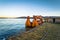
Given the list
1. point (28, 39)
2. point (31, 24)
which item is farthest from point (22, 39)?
point (31, 24)

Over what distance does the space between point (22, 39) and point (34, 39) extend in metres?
1.22

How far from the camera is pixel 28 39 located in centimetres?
1545

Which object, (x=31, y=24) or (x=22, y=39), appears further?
(x=31, y=24)

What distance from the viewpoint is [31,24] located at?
124 ft

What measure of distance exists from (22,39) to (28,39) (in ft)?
1.96

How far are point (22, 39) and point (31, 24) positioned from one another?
2261 centimetres

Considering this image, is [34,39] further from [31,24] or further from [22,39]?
[31,24]

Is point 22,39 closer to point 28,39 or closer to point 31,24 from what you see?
point 28,39

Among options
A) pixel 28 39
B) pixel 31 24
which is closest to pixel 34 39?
pixel 28 39

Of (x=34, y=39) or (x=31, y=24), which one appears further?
(x=31, y=24)

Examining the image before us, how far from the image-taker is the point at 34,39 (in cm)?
1560

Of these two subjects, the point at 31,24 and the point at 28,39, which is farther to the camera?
the point at 31,24

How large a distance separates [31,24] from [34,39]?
22353mm

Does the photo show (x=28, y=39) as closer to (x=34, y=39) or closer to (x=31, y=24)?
(x=34, y=39)
